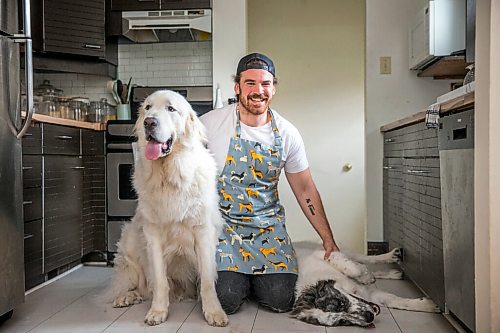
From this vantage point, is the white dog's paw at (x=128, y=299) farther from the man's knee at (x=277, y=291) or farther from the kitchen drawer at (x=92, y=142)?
the kitchen drawer at (x=92, y=142)

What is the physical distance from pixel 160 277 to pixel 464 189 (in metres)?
1.34

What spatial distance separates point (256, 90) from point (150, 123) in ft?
1.86

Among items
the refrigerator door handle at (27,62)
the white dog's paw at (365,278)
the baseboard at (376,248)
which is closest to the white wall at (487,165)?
the white dog's paw at (365,278)

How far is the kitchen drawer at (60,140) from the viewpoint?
3.22 meters

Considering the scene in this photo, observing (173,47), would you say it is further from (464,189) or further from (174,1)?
(464,189)

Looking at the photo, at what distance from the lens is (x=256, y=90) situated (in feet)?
8.71

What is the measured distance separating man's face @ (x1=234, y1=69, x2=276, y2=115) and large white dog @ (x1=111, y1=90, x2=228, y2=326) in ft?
0.89

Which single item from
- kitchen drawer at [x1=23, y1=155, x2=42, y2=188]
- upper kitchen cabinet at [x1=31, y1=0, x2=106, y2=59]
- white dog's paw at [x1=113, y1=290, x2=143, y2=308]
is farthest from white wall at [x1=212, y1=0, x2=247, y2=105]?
white dog's paw at [x1=113, y1=290, x2=143, y2=308]

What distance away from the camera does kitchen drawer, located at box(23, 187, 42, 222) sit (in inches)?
117

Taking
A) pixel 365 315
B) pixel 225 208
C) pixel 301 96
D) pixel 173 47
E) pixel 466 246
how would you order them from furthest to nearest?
pixel 301 96
pixel 173 47
pixel 225 208
pixel 365 315
pixel 466 246

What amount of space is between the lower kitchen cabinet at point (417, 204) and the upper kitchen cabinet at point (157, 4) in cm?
172

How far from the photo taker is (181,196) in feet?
8.11

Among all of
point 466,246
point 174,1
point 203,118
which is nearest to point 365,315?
point 466,246

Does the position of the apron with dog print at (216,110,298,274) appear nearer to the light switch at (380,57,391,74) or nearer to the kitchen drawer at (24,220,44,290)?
the kitchen drawer at (24,220,44,290)
